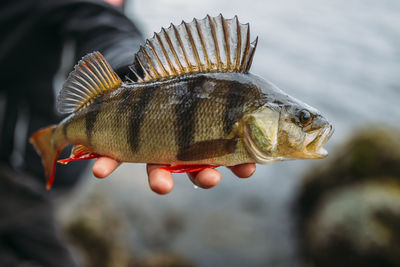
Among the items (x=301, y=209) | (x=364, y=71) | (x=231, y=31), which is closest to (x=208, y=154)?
(x=231, y=31)

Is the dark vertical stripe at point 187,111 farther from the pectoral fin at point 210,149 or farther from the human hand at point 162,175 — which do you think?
the human hand at point 162,175

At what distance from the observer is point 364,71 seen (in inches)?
496

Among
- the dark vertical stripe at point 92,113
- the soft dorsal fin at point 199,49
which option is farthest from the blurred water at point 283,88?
the dark vertical stripe at point 92,113

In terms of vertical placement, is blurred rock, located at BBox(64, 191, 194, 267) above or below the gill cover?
below

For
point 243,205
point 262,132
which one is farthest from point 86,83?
point 243,205

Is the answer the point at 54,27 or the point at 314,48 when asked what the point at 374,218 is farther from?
the point at 314,48

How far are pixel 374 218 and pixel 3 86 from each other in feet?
15.7

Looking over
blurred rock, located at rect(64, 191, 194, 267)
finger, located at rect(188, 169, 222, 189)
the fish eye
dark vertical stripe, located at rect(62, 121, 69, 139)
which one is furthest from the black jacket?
the fish eye

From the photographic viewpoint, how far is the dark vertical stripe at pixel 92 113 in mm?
1918

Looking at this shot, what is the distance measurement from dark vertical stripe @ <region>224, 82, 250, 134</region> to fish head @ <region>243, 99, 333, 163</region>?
0.18ft

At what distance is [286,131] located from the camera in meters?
1.84

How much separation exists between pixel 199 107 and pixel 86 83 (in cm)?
61

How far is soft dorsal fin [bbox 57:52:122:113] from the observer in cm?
186

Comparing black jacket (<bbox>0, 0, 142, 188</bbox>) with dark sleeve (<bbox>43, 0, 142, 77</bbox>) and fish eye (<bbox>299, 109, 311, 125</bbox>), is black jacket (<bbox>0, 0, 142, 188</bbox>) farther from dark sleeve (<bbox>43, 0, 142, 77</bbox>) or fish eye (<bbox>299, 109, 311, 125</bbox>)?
fish eye (<bbox>299, 109, 311, 125</bbox>)
